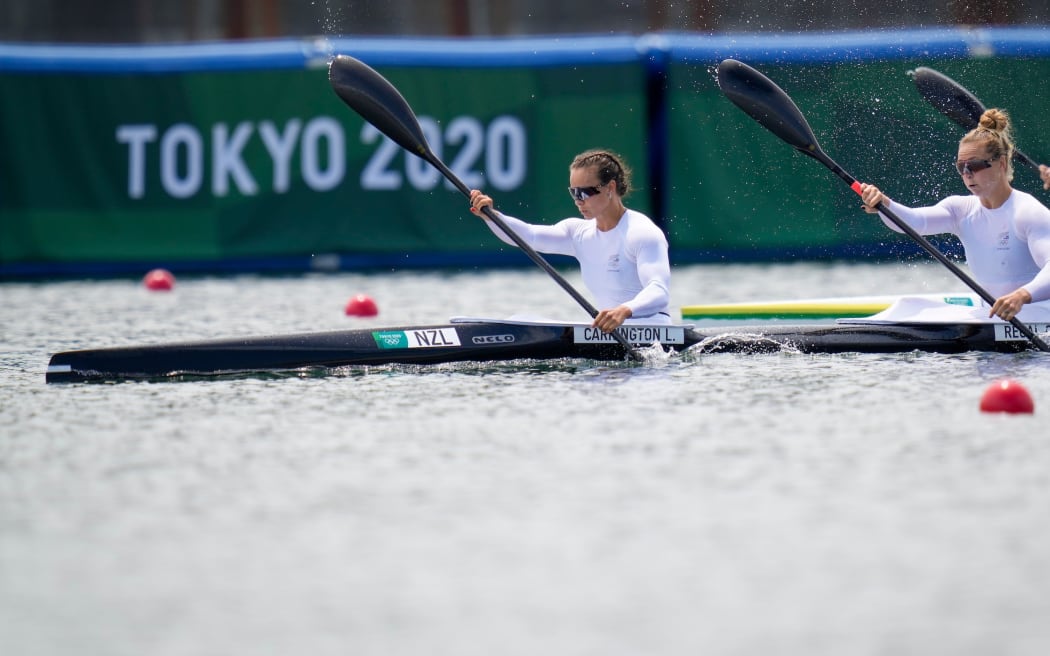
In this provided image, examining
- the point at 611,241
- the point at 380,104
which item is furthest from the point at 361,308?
the point at 611,241

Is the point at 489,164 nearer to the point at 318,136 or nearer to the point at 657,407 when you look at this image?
the point at 318,136

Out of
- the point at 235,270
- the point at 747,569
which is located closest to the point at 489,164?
the point at 235,270

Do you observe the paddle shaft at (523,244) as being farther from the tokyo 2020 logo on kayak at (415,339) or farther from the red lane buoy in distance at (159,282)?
the red lane buoy in distance at (159,282)

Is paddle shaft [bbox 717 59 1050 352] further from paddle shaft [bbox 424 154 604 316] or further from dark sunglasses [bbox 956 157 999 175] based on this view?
paddle shaft [bbox 424 154 604 316]

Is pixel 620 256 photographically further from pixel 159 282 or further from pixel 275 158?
pixel 275 158

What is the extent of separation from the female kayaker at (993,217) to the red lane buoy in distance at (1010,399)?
68.5 inches

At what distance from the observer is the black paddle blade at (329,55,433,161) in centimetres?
838

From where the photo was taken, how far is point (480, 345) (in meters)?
7.91

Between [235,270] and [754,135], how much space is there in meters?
4.44

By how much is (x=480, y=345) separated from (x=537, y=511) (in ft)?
10.1

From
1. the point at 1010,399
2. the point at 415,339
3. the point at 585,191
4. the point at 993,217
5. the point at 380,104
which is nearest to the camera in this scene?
the point at 1010,399

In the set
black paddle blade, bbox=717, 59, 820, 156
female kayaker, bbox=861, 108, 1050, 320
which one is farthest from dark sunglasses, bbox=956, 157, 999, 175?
black paddle blade, bbox=717, 59, 820, 156

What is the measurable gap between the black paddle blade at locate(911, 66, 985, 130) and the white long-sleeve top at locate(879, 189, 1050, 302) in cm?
125

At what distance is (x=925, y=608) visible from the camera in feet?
12.7
